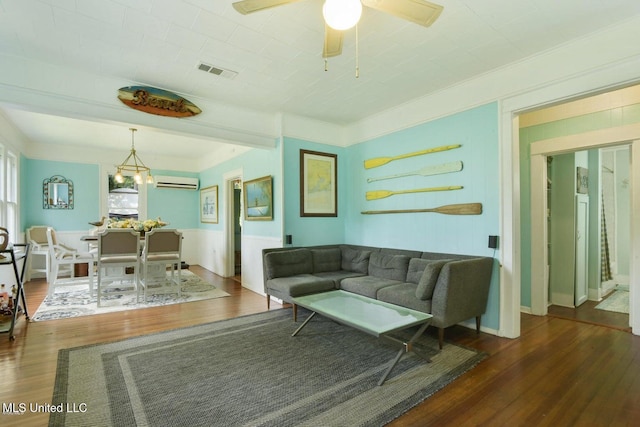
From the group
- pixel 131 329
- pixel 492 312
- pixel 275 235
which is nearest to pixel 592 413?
pixel 492 312

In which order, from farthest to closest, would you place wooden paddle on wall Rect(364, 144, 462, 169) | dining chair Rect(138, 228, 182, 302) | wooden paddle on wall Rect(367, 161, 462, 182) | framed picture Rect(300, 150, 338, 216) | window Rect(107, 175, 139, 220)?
window Rect(107, 175, 139, 220) < framed picture Rect(300, 150, 338, 216) < dining chair Rect(138, 228, 182, 302) < wooden paddle on wall Rect(364, 144, 462, 169) < wooden paddle on wall Rect(367, 161, 462, 182)

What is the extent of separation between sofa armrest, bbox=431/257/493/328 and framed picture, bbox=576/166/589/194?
2332 millimetres

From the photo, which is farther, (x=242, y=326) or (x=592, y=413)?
(x=242, y=326)

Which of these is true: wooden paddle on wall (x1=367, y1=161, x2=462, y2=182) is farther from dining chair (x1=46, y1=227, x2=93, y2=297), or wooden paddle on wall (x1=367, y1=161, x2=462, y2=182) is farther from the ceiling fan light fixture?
dining chair (x1=46, y1=227, x2=93, y2=297)

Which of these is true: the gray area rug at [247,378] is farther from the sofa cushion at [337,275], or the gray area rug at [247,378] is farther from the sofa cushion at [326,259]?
the sofa cushion at [326,259]

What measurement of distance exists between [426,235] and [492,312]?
1.11 metres

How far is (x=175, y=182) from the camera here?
7.58m

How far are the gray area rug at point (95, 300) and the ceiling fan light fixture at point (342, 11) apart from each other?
4.17 m

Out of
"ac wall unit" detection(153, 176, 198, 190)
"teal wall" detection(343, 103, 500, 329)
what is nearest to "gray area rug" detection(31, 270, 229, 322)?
"teal wall" detection(343, 103, 500, 329)

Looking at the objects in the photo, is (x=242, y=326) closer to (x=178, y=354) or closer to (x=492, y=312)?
(x=178, y=354)

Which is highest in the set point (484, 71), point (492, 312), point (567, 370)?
point (484, 71)

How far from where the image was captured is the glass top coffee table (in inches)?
90.7

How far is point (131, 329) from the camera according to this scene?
10.8ft

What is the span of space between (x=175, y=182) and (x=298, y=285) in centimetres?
545
